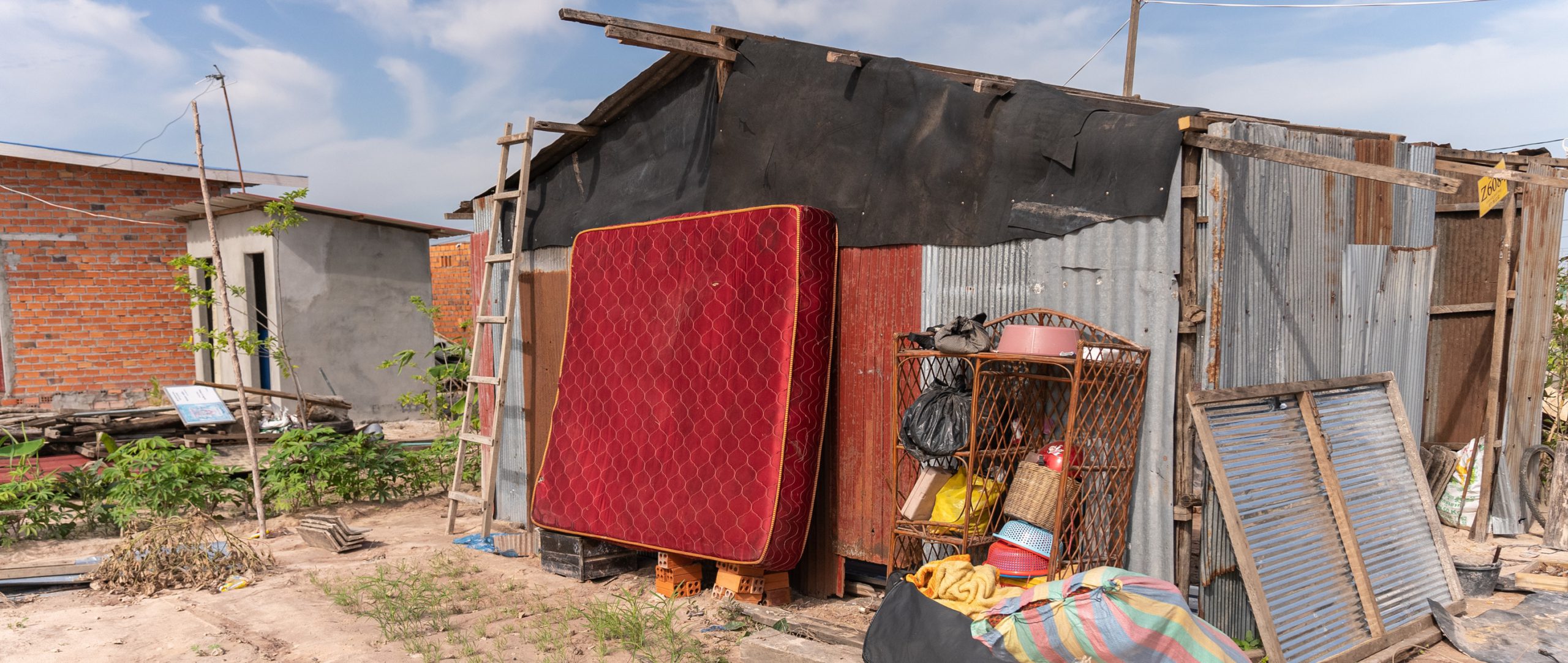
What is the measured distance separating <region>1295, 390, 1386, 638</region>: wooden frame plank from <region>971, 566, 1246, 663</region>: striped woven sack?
1306 mm

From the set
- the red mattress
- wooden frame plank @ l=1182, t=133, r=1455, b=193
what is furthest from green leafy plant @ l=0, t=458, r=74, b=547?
wooden frame plank @ l=1182, t=133, r=1455, b=193

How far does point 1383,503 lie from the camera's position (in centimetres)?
472

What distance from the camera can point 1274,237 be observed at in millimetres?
4375

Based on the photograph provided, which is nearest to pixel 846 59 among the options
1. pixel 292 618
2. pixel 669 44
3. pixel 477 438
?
pixel 669 44

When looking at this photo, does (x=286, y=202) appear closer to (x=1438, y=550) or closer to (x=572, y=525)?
(x=572, y=525)

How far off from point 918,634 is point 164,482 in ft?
19.6

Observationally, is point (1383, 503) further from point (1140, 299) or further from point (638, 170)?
point (638, 170)

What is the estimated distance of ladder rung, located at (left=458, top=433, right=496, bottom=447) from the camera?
6.91 metres

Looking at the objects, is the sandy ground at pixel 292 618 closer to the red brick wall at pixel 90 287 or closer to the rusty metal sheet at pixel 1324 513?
the rusty metal sheet at pixel 1324 513

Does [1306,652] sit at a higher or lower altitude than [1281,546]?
lower

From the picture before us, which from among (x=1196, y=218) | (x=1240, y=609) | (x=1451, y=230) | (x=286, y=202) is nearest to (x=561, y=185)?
(x=286, y=202)

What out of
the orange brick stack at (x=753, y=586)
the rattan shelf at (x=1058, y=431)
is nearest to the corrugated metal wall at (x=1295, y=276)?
the rattan shelf at (x=1058, y=431)

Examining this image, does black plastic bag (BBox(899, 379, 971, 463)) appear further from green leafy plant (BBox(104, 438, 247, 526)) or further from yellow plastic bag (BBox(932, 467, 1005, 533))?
green leafy plant (BBox(104, 438, 247, 526))

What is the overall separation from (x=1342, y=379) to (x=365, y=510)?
23.2ft
